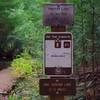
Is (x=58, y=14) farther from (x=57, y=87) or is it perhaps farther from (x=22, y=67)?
(x=22, y=67)

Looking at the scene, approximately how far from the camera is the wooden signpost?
5.09 meters

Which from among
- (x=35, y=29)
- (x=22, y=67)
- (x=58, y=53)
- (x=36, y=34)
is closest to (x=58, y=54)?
(x=58, y=53)

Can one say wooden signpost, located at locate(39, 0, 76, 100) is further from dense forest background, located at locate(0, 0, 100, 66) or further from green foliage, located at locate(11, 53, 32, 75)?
green foliage, located at locate(11, 53, 32, 75)

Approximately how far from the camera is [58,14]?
5.16 m

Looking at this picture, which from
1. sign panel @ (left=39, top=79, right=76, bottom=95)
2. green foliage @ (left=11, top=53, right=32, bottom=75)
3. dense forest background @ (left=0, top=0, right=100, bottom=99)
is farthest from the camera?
green foliage @ (left=11, top=53, right=32, bottom=75)

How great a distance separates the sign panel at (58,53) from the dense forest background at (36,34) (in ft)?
5.90

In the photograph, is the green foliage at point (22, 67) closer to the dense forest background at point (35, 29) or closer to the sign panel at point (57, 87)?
the dense forest background at point (35, 29)

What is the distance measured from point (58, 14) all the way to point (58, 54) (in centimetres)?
45

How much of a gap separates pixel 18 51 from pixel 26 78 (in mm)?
7146

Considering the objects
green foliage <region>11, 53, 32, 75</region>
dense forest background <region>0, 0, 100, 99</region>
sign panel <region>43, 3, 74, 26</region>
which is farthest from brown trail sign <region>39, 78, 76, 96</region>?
green foliage <region>11, 53, 32, 75</region>

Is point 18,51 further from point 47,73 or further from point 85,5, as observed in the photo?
point 47,73

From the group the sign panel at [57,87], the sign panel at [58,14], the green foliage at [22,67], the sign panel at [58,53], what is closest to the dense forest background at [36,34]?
the green foliage at [22,67]

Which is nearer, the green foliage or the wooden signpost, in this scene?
the wooden signpost

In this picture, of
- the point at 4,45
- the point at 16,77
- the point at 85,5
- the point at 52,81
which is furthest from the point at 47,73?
the point at 4,45
